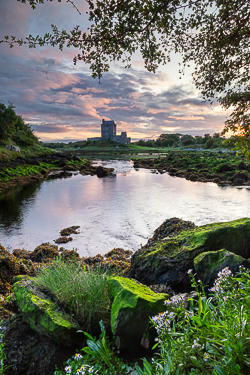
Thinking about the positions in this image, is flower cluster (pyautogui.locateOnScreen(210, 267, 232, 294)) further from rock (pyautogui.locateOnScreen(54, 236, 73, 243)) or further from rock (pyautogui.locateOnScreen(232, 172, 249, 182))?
rock (pyautogui.locateOnScreen(232, 172, 249, 182))

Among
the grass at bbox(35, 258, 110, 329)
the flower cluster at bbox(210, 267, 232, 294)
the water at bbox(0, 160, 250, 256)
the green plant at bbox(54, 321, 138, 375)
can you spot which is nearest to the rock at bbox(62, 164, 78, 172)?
the water at bbox(0, 160, 250, 256)

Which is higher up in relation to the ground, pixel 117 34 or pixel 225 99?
pixel 117 34

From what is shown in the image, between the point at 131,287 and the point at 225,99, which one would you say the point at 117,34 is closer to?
the point at 225,99

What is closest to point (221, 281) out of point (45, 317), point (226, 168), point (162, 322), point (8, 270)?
point (162, 322)

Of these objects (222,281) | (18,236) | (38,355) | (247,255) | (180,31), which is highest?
(180,31)

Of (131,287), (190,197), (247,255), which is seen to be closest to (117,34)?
(131,287)

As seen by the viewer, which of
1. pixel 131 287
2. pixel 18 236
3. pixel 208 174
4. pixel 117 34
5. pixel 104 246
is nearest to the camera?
pixel 131 287

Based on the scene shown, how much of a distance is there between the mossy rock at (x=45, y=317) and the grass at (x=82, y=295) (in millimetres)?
151

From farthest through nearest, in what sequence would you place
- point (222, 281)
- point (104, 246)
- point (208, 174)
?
1. point (208, 174)
2. point (104, 246)
3. point (222, 281)

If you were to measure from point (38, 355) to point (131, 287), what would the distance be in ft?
4.91

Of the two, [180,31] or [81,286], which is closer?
[81,286]

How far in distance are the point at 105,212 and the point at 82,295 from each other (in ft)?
34.7

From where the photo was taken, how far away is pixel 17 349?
2762 mm

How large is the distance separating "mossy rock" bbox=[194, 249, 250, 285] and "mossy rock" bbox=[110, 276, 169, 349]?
1222mm
